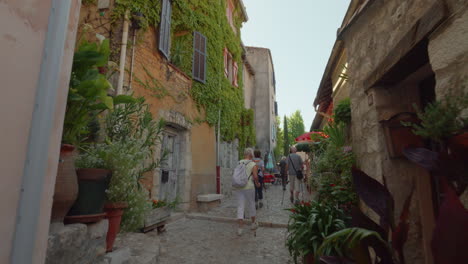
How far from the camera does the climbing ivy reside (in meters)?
5.52

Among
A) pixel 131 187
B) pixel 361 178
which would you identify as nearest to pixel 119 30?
pixel 131 187

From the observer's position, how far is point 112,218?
7.72 ft

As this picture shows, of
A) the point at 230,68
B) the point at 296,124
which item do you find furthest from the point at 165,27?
the point at 296,124

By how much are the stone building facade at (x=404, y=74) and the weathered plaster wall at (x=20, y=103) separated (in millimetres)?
2022

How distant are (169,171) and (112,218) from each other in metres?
3.80

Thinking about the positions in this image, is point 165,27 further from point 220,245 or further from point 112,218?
point 220,245

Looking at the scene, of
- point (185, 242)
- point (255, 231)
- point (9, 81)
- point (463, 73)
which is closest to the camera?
point (9, 81)

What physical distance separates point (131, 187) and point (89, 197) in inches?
24.9

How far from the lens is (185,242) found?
12.7 feet

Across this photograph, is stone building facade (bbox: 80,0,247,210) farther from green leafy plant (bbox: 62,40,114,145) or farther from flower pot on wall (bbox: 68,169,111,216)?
green leafy plant (bbox: 62,40,114,145)

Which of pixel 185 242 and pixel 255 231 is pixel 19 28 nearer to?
pixel 185 242

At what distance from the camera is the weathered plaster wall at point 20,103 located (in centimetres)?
110

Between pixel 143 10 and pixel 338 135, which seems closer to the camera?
pixel 338 135

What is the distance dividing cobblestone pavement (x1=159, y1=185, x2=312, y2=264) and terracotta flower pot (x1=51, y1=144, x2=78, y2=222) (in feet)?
5.65
